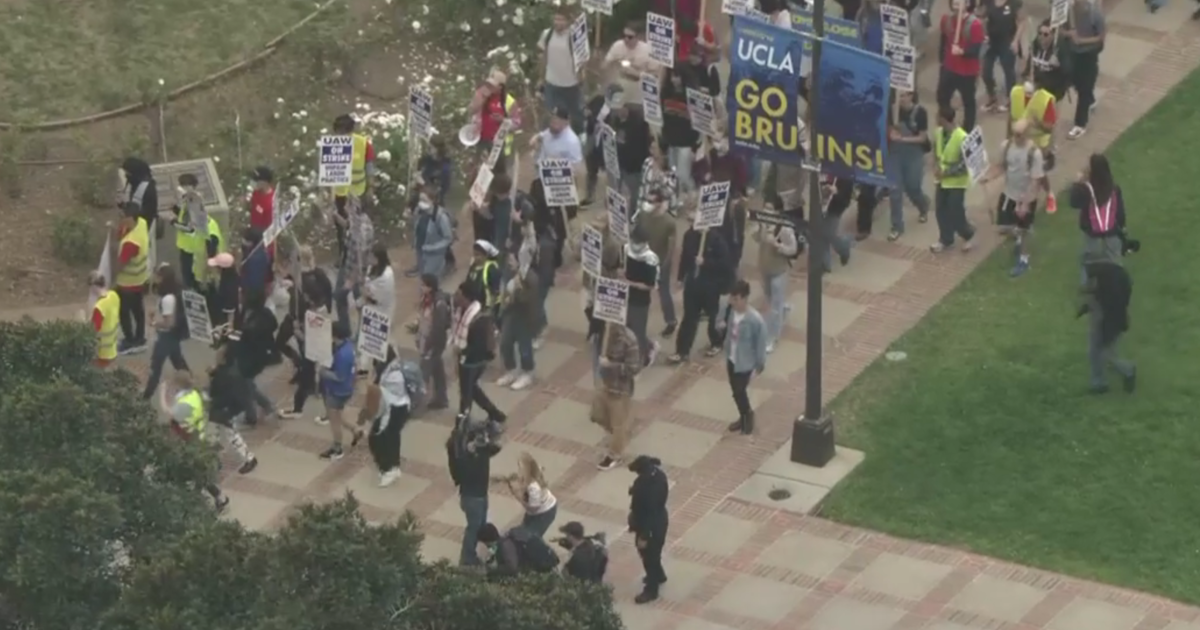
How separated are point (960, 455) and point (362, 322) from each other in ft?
17.1

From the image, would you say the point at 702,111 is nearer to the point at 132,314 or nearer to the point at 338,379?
the point at 338,379

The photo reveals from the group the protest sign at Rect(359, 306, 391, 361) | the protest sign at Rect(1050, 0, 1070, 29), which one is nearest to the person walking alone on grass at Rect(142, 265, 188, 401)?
the protest sign at Rect(359, 306, 391, 361)

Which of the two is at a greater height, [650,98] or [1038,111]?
[1038,111]

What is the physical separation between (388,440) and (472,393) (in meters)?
1.03

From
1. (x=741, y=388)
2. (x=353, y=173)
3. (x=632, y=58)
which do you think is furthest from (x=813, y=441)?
(x=632, y=58)

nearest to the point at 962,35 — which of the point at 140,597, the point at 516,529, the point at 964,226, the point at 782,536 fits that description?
the point at 964,226

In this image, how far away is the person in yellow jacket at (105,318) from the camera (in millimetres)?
24438

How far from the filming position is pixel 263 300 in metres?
24.9

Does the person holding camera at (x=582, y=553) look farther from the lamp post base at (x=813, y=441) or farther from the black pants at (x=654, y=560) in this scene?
the lamp post base at (x=813, y=441)

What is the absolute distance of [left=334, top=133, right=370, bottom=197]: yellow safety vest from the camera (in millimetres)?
26859

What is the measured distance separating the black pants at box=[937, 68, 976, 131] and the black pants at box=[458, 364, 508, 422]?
268 inches

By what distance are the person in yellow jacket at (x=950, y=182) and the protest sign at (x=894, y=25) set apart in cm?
106

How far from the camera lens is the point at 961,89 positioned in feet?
94.9

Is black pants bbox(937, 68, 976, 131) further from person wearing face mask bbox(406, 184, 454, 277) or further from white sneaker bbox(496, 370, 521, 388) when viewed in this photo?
white sneaker bbox(496, 370, 521, 388)
